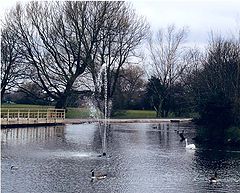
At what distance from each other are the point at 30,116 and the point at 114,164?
2772 cm

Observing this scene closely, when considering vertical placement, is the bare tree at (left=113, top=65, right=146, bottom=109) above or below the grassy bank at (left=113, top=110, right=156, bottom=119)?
above

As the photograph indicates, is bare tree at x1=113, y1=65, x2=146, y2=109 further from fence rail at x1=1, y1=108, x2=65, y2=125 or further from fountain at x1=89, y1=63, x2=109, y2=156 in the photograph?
fence rail at x1=1, y1=108, x2=65, y2=125

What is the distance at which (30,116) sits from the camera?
2133 inches

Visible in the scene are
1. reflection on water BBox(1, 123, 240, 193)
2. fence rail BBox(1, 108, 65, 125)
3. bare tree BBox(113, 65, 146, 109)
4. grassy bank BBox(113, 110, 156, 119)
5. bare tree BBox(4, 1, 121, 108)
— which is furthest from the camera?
bare tree BBox(113, 65, 146, 109)

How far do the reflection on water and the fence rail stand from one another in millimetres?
7856

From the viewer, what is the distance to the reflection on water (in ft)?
72.7

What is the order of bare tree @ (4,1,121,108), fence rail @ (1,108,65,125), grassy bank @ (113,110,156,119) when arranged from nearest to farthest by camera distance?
fence rail @ (1,108,65,125), bare tree @ (4,1,121,108), grassy bank @ (113,110,156,119)

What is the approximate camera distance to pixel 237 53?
1967 inches

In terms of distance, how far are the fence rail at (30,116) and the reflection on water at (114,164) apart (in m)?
7.86

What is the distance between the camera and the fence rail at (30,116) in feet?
164

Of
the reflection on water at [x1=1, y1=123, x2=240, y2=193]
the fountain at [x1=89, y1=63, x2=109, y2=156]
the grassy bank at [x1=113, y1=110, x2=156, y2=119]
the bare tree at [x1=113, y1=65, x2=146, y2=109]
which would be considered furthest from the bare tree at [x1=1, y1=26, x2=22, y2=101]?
the reflection on water at [x1=1, y1=123, x2=240, y2=193]

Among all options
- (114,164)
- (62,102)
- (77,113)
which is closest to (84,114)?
(77,113)

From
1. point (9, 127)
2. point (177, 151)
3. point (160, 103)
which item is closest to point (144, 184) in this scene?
point (177, 151)

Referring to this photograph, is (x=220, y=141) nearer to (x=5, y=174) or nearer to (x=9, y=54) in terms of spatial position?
(x=5, y=174)
